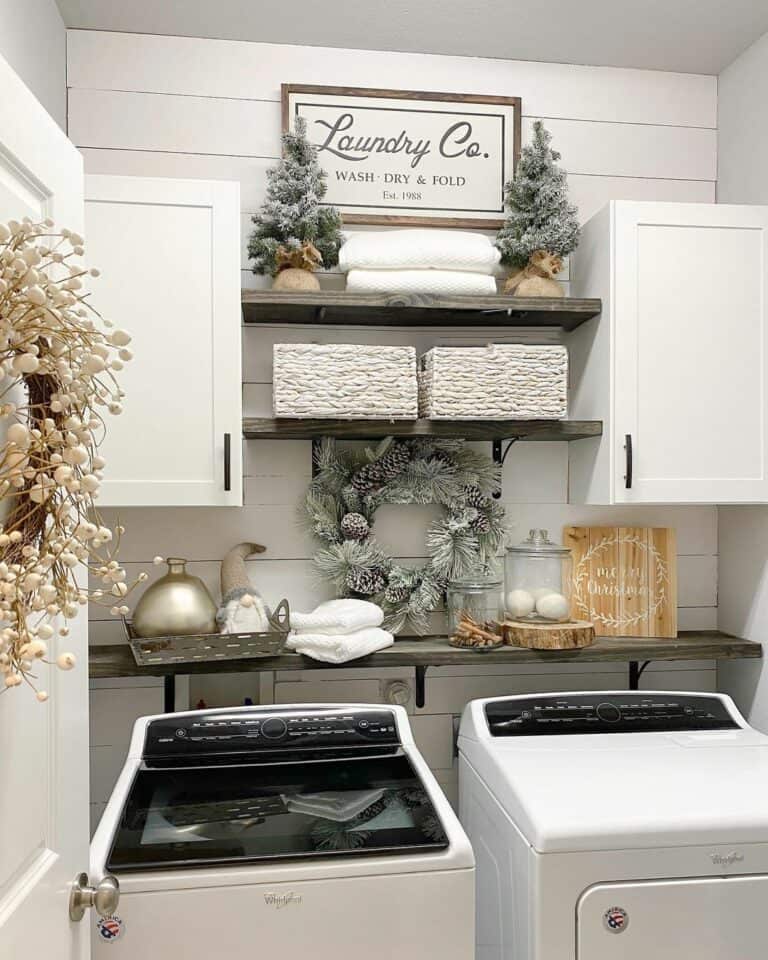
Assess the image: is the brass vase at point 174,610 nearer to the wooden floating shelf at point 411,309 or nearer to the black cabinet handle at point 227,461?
the black cabinet handle at point 227,461

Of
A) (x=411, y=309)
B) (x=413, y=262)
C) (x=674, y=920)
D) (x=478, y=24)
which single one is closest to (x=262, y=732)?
(x=674, y=920)

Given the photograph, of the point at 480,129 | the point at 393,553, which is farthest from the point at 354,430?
the point at 480,129

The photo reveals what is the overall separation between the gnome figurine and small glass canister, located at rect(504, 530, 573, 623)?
65 centimetres

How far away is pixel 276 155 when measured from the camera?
228cm

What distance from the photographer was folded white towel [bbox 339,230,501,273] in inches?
81.2

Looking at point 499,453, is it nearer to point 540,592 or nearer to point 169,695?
point 540,592

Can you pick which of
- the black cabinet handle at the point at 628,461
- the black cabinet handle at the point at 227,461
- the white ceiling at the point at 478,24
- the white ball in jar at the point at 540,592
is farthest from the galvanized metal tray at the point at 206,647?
the white ceiling at the point at 478,24

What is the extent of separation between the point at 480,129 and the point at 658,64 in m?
0.55

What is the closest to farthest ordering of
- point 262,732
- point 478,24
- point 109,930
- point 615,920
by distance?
point 109,930 < point 615,920 < point 262,732 < point 478,24

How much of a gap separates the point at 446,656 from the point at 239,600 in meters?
0.53

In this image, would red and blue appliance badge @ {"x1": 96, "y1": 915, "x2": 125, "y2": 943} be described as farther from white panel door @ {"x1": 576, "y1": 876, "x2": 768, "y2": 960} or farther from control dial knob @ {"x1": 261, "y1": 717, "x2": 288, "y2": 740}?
white panel door @ {"x1": 576, "y1": 876, "x2": 768, "y2": 960}

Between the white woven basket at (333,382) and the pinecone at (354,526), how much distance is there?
323mm

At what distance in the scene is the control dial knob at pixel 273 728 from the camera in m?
1.92

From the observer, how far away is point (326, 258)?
2.14 m
